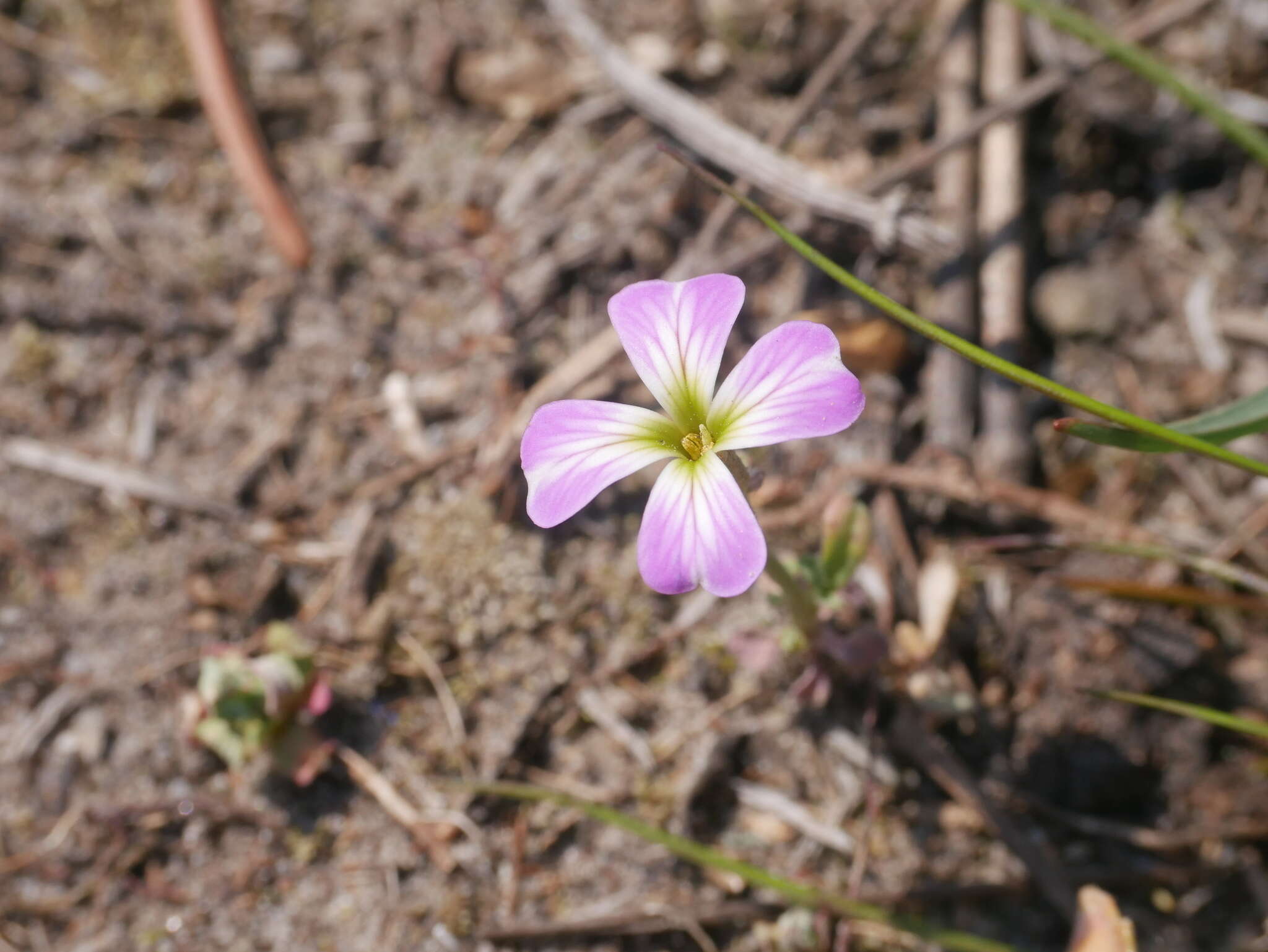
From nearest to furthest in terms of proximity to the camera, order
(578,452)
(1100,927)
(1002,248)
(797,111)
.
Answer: (578,452) → (1100,927) → (1002,248) → (797,111)

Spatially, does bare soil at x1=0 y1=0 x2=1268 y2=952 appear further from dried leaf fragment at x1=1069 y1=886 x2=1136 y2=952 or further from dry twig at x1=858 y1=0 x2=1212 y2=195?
dried leaf fragment at x1=1069 y1=886 x2=1136 y2=952

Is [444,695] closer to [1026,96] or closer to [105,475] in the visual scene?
[105,475]

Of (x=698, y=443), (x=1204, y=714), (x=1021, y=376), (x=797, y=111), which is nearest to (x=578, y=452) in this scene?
(x=698, y=443)

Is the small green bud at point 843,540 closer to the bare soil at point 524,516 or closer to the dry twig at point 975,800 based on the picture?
the bare soil at point 524,516

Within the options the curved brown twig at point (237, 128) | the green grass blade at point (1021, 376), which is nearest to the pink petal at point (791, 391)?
the green grass blade at point (1021, 376)

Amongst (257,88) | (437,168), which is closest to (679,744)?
(437,168)

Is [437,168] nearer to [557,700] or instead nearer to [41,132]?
[41,132]
